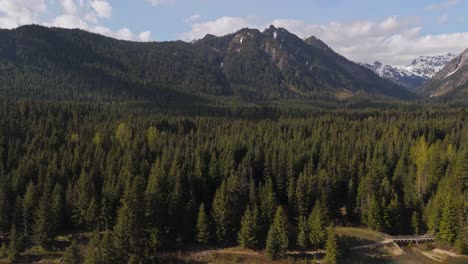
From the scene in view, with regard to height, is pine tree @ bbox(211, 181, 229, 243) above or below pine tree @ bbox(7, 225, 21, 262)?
above

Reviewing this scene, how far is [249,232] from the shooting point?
7356 cm

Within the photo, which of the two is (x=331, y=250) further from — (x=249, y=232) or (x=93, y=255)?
(x=93, y=255)

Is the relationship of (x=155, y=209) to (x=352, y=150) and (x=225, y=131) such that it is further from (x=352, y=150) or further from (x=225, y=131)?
(x=225, y=131)

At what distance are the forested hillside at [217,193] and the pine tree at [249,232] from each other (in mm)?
172

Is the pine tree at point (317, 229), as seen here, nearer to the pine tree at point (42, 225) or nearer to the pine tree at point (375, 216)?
the pine tree at point (375, 216)

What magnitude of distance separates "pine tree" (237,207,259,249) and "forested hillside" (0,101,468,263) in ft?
0.56

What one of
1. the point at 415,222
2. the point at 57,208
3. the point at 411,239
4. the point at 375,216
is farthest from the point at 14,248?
the point at 415,222

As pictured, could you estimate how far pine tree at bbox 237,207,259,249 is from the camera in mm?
→ 73500

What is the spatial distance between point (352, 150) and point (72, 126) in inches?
3890

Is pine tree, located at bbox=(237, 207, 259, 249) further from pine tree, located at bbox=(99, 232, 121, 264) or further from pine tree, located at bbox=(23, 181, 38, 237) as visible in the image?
pine tree, located at bbox=(23, 181, 38, 237)

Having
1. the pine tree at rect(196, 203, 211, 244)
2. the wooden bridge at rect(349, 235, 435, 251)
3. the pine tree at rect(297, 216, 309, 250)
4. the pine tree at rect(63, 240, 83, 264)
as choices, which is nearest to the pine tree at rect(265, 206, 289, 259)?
the pine tree at rect(297, 216, 309, 250)

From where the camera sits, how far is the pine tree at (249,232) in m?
73.5

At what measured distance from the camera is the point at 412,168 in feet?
341

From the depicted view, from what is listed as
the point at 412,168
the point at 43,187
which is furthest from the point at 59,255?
the point at 412,168
